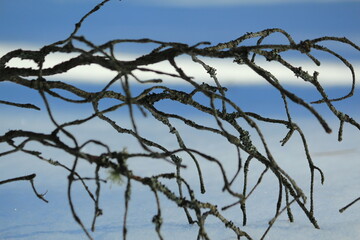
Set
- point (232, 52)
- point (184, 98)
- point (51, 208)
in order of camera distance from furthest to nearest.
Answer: point (51, 208), point (184, 98), point (232, 52)

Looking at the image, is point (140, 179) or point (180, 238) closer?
point (140, 179)

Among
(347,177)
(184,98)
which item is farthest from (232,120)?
(347,177)

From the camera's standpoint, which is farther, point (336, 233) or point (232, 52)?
point (336, 233)

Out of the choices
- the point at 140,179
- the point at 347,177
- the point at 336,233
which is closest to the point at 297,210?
the point at 336,233

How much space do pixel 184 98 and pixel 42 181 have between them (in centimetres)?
40

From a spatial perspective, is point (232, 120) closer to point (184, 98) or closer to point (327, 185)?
point (184, 98)

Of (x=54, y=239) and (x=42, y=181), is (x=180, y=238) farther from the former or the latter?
(x=42, y=181)

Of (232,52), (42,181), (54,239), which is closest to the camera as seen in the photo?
(232,52)

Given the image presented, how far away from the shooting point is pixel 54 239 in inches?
19.7

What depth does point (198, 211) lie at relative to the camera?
0.32 metres

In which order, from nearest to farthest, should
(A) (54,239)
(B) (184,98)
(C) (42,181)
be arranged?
(B) (184,98), (A) (54,239), (C) (42,181)

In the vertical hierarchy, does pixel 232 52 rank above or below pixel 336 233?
above

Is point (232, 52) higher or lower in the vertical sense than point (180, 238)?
higher

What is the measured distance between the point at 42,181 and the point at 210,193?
0.22 m
